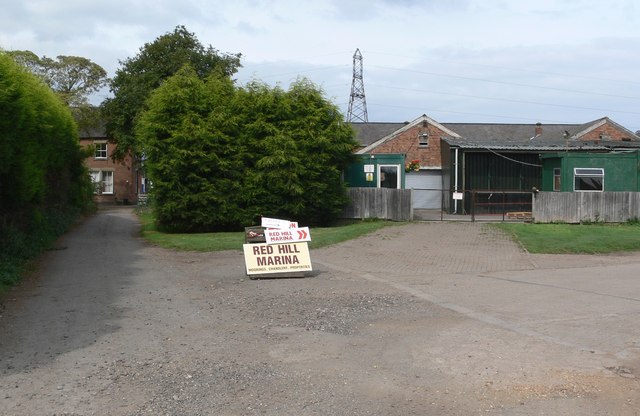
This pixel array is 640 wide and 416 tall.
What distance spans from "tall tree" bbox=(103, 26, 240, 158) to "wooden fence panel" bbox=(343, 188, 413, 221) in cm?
2165

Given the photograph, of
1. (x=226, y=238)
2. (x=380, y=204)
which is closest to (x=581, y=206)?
(x=380, y=204)

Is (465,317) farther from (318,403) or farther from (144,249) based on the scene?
(144,249)

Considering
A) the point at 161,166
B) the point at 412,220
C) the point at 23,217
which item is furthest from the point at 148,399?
the point at 412,220

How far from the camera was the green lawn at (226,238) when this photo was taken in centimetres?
2050

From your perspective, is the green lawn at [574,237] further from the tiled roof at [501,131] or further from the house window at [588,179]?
the tiled roof at [501,131]

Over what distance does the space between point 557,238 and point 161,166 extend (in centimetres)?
1344

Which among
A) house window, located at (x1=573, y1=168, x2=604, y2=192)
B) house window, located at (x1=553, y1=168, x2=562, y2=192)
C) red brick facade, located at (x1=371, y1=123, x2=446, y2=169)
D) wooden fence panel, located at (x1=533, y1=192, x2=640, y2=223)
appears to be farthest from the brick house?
Answer: wooden fence panel, located at (x1=533, y1=192, x2=640, y2=223)

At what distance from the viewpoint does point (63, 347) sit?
8469 mm

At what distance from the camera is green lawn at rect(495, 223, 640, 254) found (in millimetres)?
19641

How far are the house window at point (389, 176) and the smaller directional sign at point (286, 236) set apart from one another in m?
15.6

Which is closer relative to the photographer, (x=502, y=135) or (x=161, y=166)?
(x=161, y=166)

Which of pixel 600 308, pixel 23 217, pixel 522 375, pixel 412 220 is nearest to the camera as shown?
pixel 522 375

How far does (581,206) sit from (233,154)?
13130 millimetres

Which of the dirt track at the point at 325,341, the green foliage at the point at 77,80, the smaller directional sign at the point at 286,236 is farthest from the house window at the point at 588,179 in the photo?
the green foliage at the point at 77,80
